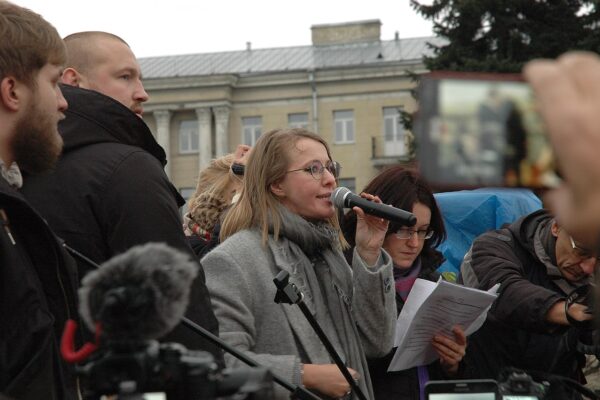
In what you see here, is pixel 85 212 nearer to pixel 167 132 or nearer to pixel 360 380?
pixel 360 380

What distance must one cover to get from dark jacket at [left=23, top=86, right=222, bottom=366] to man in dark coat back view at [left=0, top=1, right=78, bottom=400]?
33 centimetres

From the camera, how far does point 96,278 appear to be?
136 cm

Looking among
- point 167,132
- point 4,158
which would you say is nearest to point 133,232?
point 4,158

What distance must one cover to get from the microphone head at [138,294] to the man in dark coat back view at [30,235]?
1.06 metres

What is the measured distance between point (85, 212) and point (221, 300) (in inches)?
26.6

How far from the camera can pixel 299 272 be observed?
363 centimetres

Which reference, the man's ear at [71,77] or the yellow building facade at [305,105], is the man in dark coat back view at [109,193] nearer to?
the man's ear at [71,77]

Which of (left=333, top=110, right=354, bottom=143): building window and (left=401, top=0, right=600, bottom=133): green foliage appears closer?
(left=401, top=0, right=600, bottom=133): green foliage

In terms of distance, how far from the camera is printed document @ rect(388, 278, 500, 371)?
12.0 ft

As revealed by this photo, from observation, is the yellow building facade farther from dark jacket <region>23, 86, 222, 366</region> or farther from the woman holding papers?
dark jacket <region>23, 86, 222, 366</region>

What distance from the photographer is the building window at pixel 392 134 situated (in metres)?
45.0

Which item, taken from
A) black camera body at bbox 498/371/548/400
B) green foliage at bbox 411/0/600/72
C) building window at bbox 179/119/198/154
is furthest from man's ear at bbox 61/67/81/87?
building window at bbox 179/119/198/154

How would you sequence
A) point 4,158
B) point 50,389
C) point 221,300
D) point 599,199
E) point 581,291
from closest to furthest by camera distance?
point 599,199 → point 50,389 → point 4,158 → point 221,300 → point 581,291

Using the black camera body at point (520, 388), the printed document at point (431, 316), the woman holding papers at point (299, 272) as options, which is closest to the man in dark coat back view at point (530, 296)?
the printed document at point (431, 316)
